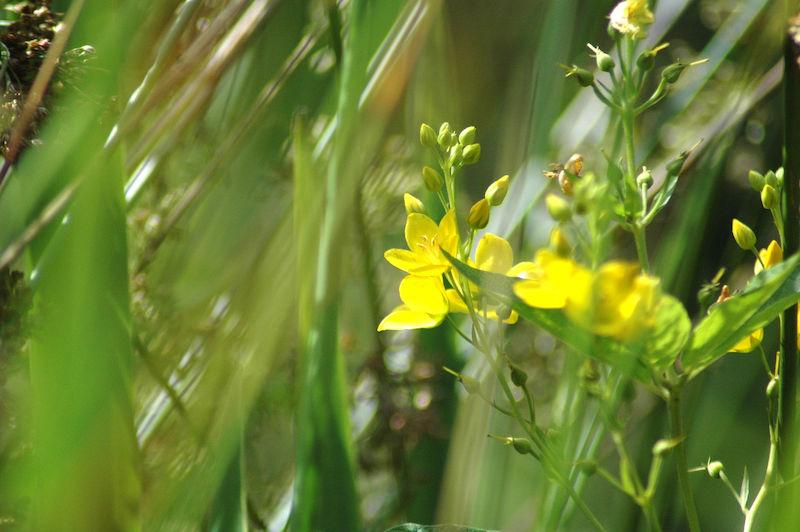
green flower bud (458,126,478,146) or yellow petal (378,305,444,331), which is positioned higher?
green flower bud (458,126,478,146)

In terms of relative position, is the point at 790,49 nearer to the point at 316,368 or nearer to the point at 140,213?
the point at 316,368

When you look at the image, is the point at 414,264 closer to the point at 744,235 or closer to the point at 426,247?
the point at 426,247

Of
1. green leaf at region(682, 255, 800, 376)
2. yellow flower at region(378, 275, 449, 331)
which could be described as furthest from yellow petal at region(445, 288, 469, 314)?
green leaf at region(682, 255, 800, 376)

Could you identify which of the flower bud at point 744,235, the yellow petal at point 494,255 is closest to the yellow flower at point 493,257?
the yellow petal at point 494,255

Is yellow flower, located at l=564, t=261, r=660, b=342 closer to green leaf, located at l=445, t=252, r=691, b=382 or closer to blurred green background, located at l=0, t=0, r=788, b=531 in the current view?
green leaf, located at l=445, t=252, r=691, b=382

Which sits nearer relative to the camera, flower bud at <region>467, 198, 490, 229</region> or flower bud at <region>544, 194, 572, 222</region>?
flower bud at <region>544, 194, 572, 222</region>

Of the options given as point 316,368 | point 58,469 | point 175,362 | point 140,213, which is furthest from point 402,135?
point 58,469

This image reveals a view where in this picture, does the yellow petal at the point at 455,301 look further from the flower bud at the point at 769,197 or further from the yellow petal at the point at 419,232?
the flower bud at the point at 769,197

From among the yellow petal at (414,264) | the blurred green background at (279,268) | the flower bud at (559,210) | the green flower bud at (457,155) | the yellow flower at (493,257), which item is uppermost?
the flower bud at (559,210)
